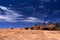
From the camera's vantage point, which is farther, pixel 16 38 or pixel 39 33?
pixel 39 33

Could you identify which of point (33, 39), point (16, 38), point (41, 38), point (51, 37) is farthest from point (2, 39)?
point (51, 37)

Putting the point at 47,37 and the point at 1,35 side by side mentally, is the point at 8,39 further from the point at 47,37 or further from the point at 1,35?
the point at 47,37

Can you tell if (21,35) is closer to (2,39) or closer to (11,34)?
(11,34)

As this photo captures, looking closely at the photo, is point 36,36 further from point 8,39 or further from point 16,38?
point 8,39

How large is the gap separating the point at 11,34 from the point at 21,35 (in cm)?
119

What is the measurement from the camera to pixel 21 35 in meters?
14.2

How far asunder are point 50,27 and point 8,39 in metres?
14.3

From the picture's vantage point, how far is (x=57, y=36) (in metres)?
14.5

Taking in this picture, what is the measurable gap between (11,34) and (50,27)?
13.1 meters

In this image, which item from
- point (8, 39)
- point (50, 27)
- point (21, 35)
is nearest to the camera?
point (8, 39)

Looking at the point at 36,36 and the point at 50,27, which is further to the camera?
the point at 50,27

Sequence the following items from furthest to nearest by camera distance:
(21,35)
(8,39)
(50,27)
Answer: (50,27) < (21,35) < (8,39)

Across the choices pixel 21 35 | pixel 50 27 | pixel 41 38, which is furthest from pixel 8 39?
pixel 50 27

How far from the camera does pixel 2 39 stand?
13.4m
